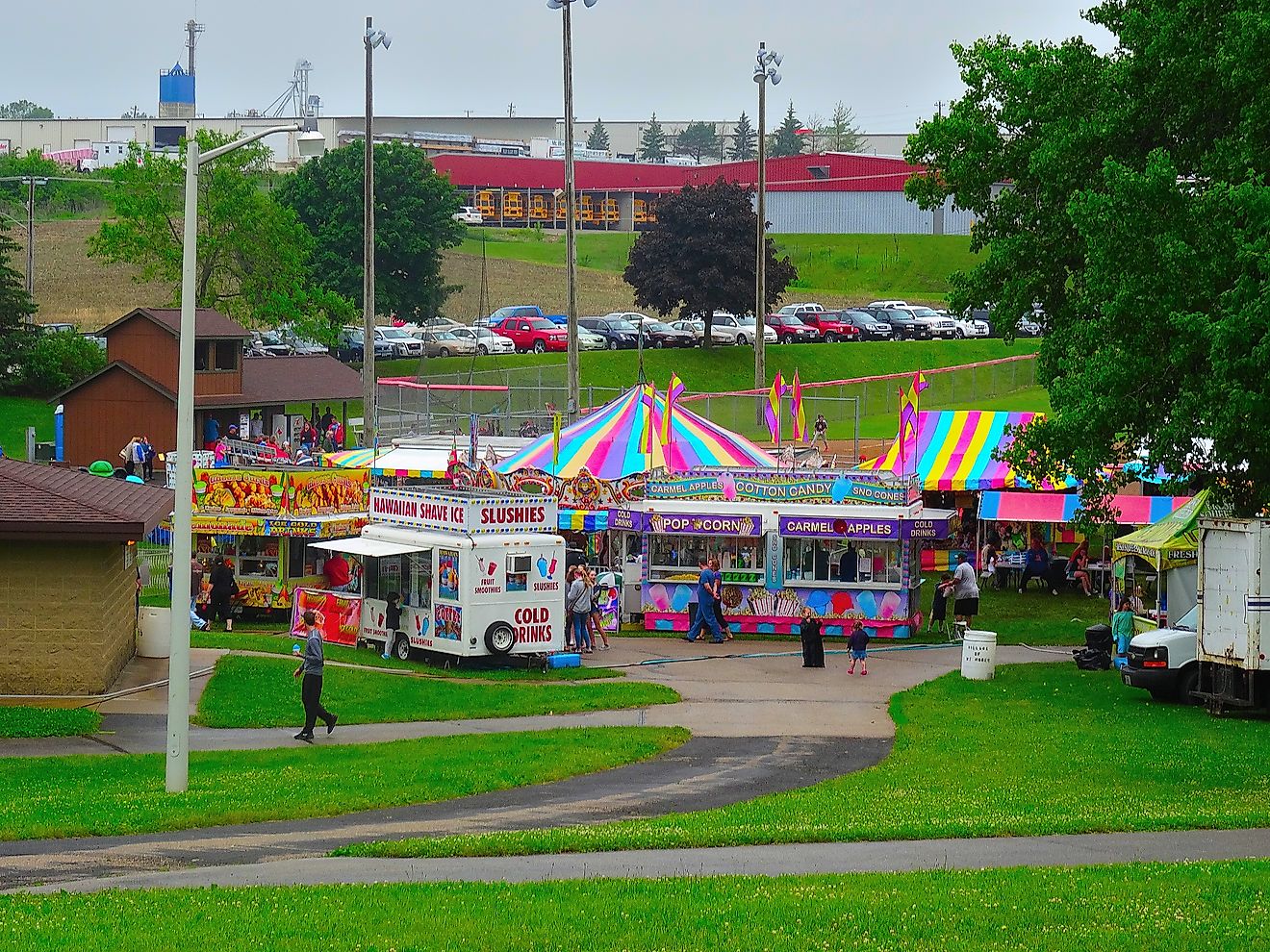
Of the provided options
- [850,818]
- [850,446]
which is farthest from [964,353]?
[850,818]

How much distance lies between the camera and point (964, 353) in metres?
82.5

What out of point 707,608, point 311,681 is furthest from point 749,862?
point 707,608

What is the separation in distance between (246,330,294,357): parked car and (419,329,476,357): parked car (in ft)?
20.8

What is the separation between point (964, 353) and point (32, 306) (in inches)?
1713

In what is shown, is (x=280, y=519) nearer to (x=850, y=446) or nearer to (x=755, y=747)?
(x=755, y=747)

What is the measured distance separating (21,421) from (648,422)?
3441cm

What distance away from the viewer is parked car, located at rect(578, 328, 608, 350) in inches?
3189

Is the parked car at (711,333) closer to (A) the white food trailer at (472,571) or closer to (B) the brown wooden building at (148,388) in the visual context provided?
(B) the brown wooden building at (148,388)

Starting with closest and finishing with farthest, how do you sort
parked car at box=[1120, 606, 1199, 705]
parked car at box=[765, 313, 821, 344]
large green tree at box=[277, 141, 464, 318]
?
parked car at box=[1120, 606, 1199, 705]
large green tree at box=[277, 141, 464, 318]
parked car at box=[765, 313, 821, 344]

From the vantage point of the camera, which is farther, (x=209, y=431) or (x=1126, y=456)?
(x=209, y=431)

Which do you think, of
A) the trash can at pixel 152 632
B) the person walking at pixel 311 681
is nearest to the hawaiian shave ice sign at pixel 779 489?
the trash can at pixel 152 632

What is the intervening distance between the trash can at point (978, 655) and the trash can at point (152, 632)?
13.6 metres

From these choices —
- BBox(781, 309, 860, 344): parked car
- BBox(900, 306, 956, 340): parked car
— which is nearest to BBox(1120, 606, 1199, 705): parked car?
BBox(781, 309, 860, 344): parked car

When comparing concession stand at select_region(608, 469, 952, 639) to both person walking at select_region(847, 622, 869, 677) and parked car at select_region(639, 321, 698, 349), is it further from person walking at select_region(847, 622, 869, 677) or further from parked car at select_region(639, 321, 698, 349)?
parked car at select_region(639, 321, 698, 349)
